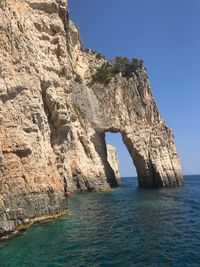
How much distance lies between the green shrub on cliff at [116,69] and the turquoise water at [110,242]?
31.0 meters

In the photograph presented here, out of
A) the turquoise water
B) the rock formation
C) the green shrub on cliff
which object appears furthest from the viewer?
the green shrub on cliff

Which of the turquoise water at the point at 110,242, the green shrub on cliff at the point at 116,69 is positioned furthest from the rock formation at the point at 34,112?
the green shrub on cliff at the point at 116,69

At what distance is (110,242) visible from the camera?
51.5 ft

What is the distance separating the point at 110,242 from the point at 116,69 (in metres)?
40.1

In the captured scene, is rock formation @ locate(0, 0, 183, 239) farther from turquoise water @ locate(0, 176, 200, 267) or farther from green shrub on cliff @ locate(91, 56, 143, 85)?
green shrub on cliff @ locate(91, 56, 143, 85)

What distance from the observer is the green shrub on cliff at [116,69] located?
51.3 meters

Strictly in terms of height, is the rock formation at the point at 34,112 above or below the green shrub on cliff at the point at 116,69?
below

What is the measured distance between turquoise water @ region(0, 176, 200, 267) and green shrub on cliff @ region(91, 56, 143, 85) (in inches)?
1220

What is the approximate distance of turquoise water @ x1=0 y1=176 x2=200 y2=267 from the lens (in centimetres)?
1302

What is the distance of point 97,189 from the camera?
44.8 metres

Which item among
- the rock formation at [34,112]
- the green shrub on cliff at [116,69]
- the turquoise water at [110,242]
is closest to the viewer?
the turquoise water at [110,242]

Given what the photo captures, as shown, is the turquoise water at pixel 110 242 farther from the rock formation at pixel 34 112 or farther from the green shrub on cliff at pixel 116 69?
the green shrub on cliff at pixel 116 69

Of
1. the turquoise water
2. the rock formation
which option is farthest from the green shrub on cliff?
the turquoise water

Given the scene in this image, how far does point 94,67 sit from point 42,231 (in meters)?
38.9
